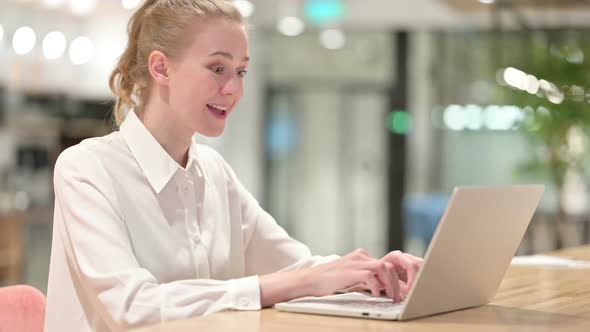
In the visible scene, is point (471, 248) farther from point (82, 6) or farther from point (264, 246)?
point (82, 6)

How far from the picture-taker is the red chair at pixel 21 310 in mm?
1894

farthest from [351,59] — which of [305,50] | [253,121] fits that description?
[253,121]

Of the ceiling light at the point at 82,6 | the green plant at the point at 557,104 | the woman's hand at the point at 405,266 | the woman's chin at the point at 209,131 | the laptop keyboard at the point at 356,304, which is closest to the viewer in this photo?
the laptop keyboard at the point at 356,304

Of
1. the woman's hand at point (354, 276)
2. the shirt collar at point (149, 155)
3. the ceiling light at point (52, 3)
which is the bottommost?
the woman's hand at point (354, 276)

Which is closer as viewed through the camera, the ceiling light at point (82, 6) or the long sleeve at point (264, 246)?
the long sleeve at point (264, 246)

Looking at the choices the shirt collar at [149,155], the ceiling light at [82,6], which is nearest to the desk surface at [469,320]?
the shirt collar at [149,155]

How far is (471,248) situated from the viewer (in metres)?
1.67

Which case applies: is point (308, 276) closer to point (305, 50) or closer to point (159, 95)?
point (159, 95)

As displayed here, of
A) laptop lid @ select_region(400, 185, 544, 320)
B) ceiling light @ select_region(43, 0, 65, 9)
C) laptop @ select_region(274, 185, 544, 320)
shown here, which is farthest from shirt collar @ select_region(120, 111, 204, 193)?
ceiling light @ select_region(43, 0, 65, 9)

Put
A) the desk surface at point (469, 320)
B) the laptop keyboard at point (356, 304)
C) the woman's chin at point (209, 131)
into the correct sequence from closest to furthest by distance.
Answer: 1. the desk surface at point (469, 320)
2. the laptop keyboard at point (356, 304)
3. the woman's chin at point (209, 131)

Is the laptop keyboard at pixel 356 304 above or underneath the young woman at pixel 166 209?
underneath

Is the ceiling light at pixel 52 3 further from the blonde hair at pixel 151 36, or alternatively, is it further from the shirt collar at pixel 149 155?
the shirt collar at pixel 149 155

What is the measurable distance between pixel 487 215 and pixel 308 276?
0.34 meters

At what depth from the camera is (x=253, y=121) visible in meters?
12.7
